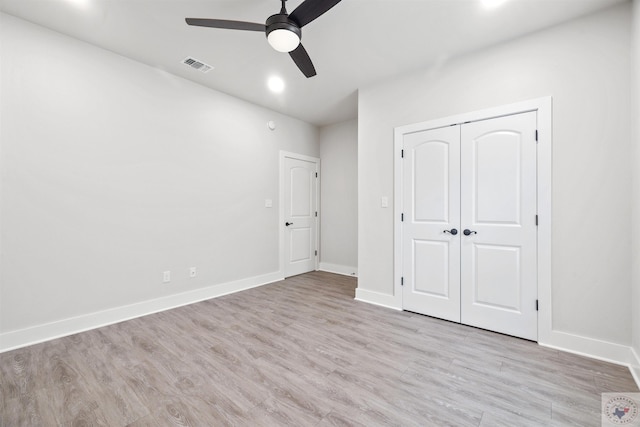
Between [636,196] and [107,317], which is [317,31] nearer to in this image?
[636,196]

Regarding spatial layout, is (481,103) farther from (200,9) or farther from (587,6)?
(200,9)

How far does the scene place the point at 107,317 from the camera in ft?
9.32

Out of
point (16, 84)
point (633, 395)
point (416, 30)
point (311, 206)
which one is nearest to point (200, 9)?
point (16, 84)

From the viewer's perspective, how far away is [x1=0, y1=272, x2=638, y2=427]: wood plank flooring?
159 centimetres

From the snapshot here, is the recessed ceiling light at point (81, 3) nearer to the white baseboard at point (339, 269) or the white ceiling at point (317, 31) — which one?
the white ceiling at point (317, 31)

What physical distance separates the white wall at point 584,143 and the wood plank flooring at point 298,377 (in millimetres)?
515

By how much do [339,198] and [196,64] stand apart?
306 centimetres

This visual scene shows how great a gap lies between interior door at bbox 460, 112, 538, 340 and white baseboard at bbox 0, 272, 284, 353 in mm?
3039

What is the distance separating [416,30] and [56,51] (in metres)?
3.34

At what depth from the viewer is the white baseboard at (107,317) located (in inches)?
93.1

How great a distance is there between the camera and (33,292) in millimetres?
2445

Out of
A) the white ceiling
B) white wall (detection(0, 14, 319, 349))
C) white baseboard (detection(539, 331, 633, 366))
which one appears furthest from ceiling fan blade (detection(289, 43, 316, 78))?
white baseboard (detection(539, 331, 633, 366))

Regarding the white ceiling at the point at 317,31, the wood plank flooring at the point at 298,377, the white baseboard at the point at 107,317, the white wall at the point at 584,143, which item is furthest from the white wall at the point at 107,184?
the white wall at the point at 584,143

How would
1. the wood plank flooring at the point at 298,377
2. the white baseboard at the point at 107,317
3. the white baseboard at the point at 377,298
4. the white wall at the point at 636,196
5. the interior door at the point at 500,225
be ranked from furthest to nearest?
the white baseboard at the point at 377,298 → the interior door at the point at 500,225 → the white baseboard at the point at 107,317 → the white wall at the point at 636,196 → the wood plank flooring at the point at 298,377
